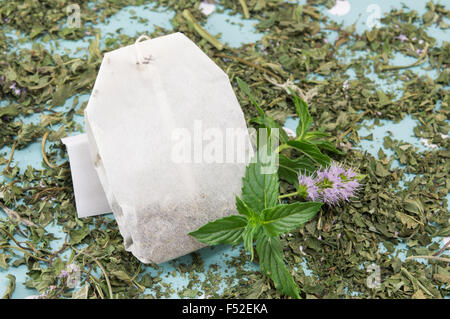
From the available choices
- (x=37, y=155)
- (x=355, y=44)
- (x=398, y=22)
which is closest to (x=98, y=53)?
(x=37, y=155)

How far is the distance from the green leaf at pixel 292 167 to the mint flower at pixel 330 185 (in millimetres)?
26

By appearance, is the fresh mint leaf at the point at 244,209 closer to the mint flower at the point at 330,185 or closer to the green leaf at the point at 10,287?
the mint flower at the point at 330,185

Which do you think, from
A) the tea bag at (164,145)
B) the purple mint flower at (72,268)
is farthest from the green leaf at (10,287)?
the tea bag at (164,145)

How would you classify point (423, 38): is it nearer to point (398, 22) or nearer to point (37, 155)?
point (398, 22)

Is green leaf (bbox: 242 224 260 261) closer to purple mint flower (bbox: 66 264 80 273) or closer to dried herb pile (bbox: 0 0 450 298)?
dried herb pile (bbox: 0 0 450 298)

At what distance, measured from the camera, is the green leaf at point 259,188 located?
1086 mm

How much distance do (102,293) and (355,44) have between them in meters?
1.09

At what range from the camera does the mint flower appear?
1.18 meters

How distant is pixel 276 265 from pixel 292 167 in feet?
0.89

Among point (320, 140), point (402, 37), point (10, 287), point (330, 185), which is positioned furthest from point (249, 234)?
point (402, 37)

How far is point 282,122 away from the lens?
1.41 meters

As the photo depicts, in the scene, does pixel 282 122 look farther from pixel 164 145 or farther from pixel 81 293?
pixel 81 293

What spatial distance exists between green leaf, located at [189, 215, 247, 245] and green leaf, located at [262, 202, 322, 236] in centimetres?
6

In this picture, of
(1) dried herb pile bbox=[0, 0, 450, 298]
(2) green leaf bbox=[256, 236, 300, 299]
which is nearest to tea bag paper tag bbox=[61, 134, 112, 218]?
(1) dried herb pile bbox=[0, 0, 450, 298]
